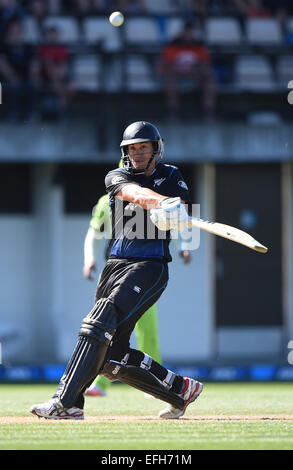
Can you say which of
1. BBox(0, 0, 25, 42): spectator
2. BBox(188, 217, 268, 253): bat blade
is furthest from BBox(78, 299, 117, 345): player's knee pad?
BBox(0, 0, 25, 42): spectator

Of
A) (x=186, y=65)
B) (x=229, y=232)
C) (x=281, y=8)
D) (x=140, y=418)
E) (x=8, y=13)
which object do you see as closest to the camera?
(x=229, y=232)

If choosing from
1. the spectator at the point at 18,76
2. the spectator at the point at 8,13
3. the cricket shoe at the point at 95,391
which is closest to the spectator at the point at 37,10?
the spectator at the point at 8,13

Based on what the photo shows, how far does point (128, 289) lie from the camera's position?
688 cm

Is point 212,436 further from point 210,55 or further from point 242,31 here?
point 242,31

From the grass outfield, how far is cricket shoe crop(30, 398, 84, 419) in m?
0.05

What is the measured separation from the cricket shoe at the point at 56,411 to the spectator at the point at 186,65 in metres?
9.95

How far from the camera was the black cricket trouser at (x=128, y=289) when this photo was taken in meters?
6.86

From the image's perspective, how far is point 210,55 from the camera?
53.6 ft

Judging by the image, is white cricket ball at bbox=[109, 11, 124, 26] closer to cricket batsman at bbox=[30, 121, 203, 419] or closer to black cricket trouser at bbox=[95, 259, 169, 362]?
cricket batsman at bbox=[30, 121, 203, 419]

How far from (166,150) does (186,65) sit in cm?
134

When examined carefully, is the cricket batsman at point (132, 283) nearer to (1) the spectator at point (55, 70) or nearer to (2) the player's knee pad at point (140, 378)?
(2) the player's knee pad at point (140, 378)

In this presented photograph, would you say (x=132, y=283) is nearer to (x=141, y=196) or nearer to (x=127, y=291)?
(x=127, y=291)

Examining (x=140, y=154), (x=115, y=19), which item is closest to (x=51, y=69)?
(x=115, y=19)

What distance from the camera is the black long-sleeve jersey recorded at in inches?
278
